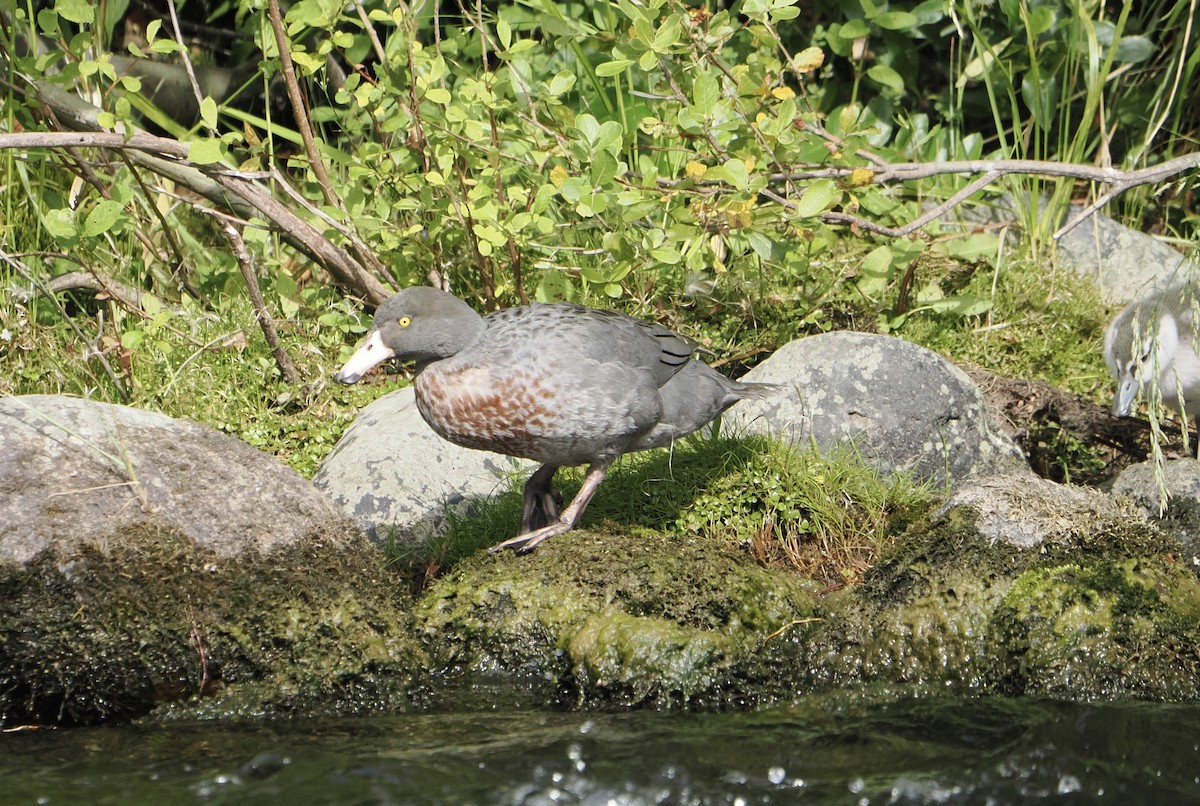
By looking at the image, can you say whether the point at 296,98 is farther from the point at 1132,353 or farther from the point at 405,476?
the point at 1132,353

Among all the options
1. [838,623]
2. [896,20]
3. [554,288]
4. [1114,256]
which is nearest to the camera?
[838,623]

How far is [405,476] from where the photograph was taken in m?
4.96

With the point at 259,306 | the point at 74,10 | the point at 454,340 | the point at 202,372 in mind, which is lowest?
the point at 202,372

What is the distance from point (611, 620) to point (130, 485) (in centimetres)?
152

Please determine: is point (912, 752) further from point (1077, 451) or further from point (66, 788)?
point (1077, 451)

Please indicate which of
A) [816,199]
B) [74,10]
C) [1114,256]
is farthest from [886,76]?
[74,10]

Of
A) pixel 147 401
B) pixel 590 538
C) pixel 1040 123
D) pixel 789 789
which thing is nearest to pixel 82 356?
pixel 147 401

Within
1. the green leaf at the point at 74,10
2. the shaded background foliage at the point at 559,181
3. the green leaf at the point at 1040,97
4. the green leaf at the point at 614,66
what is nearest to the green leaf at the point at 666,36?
the shaded background foliage at the point at 559,181

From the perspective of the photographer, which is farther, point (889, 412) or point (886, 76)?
point (886, 76)

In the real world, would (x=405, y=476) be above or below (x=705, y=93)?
below

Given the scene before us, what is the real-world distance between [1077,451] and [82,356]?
444 centimetres

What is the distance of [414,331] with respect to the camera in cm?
431

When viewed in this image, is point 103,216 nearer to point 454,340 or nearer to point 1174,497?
point 454,340

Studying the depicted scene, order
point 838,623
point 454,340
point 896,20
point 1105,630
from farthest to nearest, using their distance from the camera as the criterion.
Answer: point 896,20, point 454,340, point 838,623, point 1105,630
